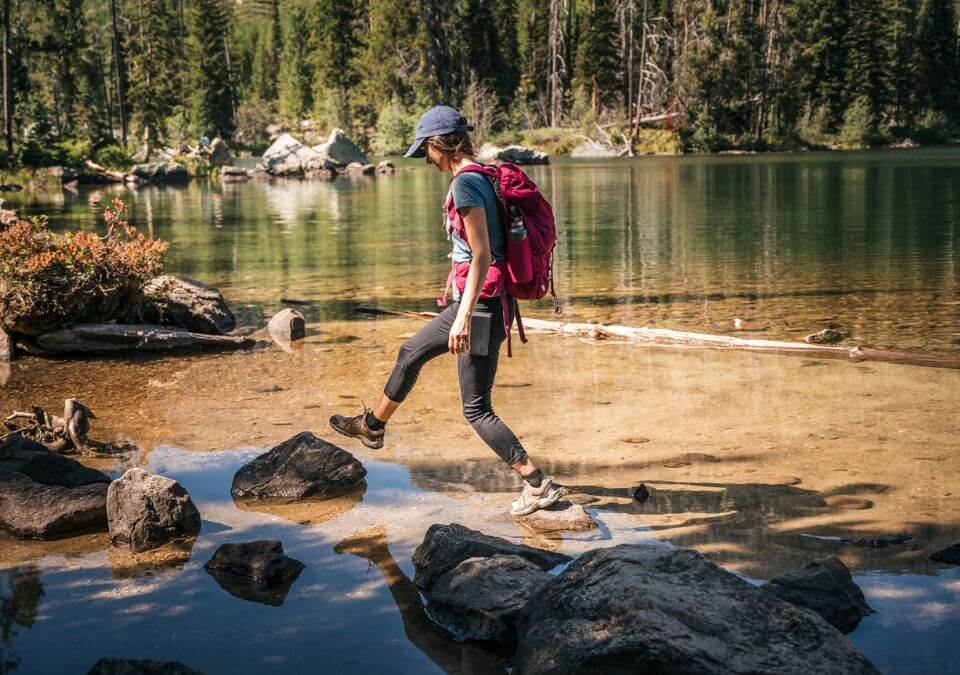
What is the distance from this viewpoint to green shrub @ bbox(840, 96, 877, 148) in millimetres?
71312

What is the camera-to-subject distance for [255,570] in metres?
4.25

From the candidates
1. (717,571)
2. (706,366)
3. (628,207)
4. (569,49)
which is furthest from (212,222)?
(569,49)

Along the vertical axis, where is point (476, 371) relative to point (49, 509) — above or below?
above

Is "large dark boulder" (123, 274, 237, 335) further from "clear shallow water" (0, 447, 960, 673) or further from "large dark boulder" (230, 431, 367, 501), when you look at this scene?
"clear shallow water" (0, 447, 960, 673)

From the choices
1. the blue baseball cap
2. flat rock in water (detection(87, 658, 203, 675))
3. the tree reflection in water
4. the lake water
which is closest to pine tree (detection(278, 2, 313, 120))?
the lake water

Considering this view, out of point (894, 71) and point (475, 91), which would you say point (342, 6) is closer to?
point (475, 91)

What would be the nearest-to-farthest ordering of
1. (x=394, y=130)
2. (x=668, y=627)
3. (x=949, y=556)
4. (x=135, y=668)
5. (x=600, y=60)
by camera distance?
(x=668, y=627)
(x=135, y=668)
(x=949, y=556)
(x=394, y=130)
(x=600, y=60)

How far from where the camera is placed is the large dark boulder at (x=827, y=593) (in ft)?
12.1

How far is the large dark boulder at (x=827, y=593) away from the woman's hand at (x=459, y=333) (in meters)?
1.78

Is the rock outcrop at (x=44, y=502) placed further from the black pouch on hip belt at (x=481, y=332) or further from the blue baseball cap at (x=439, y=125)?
the blue baseball cap at (x=439, y=125)

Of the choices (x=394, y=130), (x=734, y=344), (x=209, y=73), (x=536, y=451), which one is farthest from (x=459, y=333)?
(x=209, y=73)

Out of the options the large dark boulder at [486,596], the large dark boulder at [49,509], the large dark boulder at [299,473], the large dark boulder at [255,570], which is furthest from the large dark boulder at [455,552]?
the large dark boulder at [49,509]

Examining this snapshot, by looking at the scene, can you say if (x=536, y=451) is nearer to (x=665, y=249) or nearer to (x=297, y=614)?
(x=297, y=614)

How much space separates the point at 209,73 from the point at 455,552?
88.3 meters
